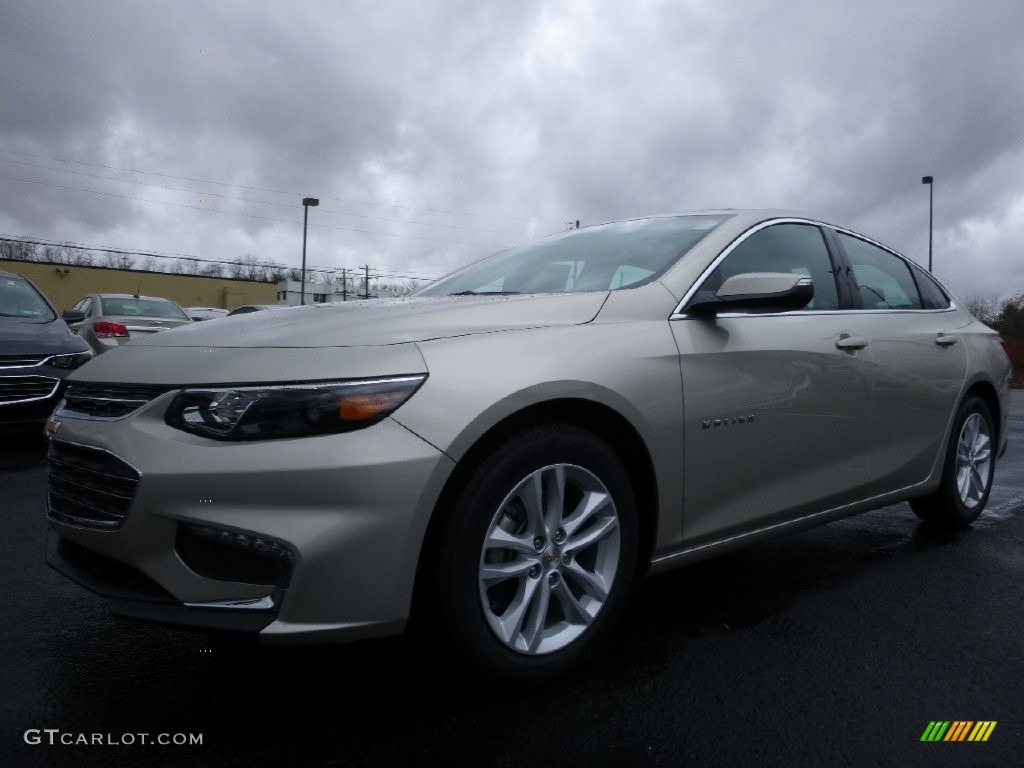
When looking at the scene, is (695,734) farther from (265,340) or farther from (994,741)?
(265,340)

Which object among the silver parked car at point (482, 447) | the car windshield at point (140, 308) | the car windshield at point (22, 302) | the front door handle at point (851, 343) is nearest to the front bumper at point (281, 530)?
the silver parked car at point (482, 447)

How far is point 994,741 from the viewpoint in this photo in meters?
2.08

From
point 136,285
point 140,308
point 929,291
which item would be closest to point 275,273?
point 136,285

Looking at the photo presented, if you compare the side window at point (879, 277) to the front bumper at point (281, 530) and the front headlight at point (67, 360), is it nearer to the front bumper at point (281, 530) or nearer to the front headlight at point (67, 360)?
the front bumper at point (281, 530)

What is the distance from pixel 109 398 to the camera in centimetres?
219

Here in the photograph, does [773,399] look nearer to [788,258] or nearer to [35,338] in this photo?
[788,258]

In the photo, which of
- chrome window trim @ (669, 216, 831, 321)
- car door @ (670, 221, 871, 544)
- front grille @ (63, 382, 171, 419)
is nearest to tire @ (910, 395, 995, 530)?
car door @ (670, 221, 871, 544)

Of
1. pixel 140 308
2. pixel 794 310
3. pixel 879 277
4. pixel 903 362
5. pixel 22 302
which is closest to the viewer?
pixel 794 310

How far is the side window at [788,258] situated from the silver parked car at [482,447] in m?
0.01

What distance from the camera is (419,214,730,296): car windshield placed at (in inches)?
115

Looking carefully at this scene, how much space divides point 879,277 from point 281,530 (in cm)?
312

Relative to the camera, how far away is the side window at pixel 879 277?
3656 millimetres

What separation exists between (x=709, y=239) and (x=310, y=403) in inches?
67.3

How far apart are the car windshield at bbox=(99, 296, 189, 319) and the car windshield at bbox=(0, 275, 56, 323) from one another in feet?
10.9
